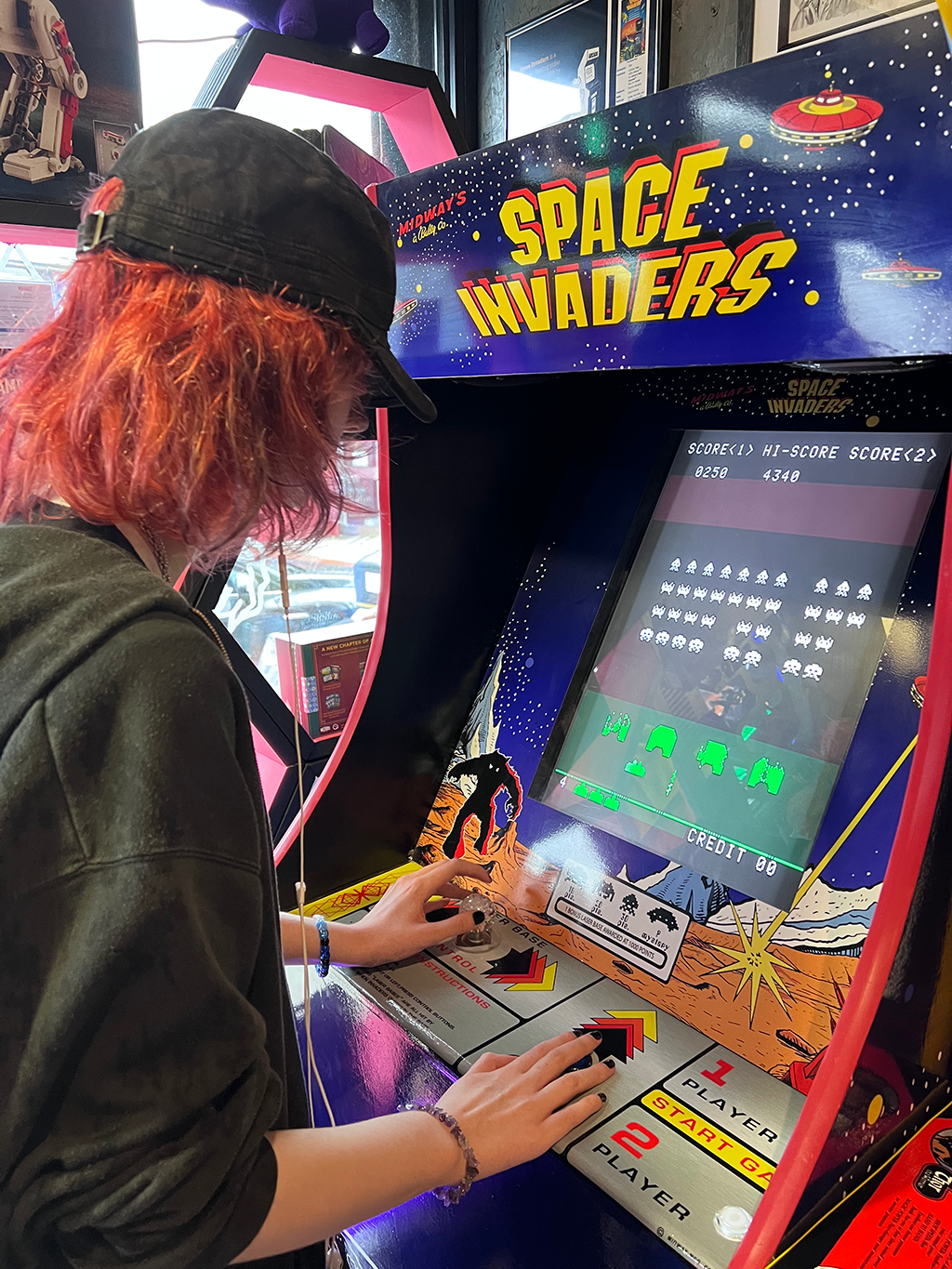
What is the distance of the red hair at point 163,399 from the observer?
654 millimetres

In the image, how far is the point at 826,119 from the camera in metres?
0.64

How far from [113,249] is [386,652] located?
85cm

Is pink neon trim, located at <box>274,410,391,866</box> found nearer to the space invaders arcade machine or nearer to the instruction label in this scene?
the space invaders arcade machine

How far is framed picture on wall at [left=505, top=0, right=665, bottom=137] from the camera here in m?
1.88

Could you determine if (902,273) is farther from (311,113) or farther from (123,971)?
(311,113)

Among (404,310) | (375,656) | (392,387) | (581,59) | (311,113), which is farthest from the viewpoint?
(311,113)

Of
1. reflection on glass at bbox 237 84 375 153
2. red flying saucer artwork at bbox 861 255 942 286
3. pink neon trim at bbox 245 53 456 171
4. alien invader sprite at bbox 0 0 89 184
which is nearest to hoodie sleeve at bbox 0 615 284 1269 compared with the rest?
red flying saucer artwork at bbox 861 255 942 286

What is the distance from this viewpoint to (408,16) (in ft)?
8.21

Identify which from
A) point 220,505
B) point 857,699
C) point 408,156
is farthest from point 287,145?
point 408,156

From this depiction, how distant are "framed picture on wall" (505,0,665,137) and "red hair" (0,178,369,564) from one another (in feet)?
4.77

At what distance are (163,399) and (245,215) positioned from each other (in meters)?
0.16

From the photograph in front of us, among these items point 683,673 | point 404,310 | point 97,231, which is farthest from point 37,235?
point 683,673

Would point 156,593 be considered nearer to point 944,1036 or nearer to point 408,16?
point 944,1036

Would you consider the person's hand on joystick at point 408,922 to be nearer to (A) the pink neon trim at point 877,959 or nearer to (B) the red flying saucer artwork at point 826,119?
(A) the pink neon trim at point 877,959
